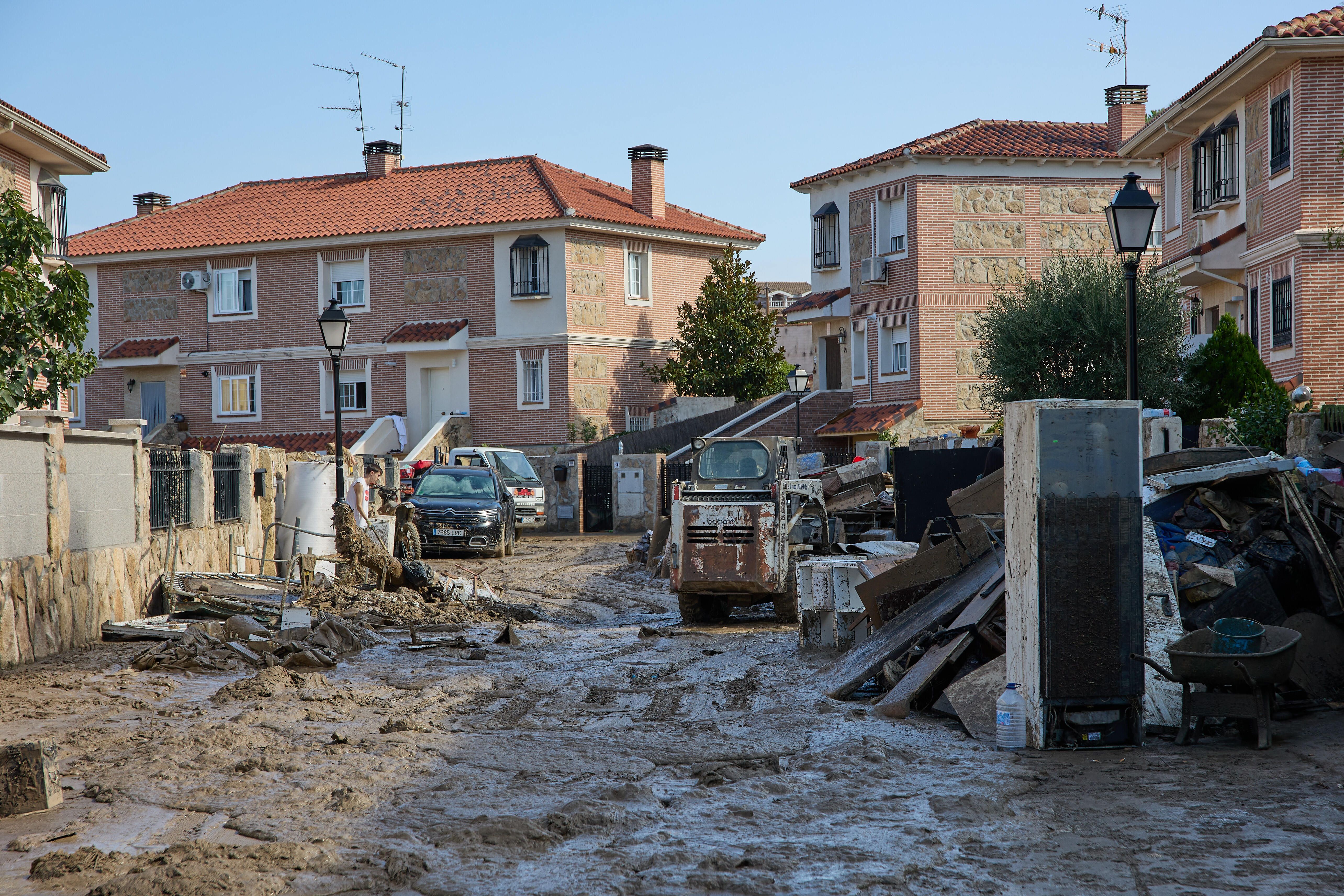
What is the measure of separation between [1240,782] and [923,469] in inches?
372

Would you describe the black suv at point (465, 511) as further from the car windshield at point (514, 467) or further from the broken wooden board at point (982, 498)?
the broken wooden board at point (982, 498)

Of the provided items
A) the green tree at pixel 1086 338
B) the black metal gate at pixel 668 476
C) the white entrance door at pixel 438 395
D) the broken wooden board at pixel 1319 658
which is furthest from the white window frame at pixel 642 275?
the broken wooden board at pixel 1319 658

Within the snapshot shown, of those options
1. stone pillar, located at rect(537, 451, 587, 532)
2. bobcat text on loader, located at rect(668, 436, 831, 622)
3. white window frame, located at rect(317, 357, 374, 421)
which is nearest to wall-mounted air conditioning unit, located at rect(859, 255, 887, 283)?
stone pillar, located at rect(537, 451, 587, 532)

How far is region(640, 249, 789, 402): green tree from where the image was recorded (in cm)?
3941

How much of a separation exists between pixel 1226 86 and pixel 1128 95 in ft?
42.6

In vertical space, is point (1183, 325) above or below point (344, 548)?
above

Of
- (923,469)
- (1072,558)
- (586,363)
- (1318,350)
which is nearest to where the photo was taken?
(1072,558)

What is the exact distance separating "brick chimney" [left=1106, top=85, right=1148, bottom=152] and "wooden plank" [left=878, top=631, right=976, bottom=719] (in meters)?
30.4

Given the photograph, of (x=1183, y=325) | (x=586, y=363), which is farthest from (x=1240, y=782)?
(x=586, y=363)

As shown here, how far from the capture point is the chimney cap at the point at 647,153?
41.0 meters

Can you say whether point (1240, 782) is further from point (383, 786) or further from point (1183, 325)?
point (1183, 325)

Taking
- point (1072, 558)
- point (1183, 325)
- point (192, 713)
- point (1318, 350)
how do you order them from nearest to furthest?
point (1072, 558)
point (192, 713)
point (1318, 350)
point (1183, 325)

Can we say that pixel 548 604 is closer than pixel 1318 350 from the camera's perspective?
Yes

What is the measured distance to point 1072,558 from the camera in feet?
24.9
